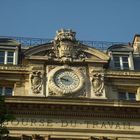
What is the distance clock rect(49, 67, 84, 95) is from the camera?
117 feet

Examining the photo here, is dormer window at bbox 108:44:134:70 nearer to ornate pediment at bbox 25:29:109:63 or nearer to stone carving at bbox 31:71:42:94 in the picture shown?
ornate pediment at bbox 25:29:109:63

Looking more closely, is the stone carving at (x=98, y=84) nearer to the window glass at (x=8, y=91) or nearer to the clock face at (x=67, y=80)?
the clock face at (x=67, y=80)

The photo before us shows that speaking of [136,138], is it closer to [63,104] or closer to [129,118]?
[129,118]

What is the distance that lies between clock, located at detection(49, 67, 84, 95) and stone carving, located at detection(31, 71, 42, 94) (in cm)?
→ 73

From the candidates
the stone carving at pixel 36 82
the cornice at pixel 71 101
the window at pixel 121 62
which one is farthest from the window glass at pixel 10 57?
the window at pixel 121 62

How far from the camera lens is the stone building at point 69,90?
34406mm

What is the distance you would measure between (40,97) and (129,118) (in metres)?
5.99

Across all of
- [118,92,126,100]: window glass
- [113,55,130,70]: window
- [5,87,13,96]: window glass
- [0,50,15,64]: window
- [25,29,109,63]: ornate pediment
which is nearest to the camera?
[5,87,13,96]: window glass

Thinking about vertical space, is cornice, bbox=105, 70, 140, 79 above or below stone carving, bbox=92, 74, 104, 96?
above

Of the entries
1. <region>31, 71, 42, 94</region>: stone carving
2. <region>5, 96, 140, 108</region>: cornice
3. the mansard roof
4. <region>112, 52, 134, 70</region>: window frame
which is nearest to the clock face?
<region>31, 71, 42, 94</region>: stone carving

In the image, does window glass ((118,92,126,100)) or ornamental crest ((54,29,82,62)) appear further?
ornamental crest ((54,29,82,62))

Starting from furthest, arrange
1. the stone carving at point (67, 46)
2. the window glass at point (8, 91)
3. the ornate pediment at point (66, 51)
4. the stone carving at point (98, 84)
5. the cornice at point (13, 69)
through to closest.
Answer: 1. the stone carving at point (67, 46)
2. the ornate pediment at point (66, 51)
3. the cornice at point (13, 69)
4. the window glass at point (8, 91)
5. the stone carving at point (98, 84)

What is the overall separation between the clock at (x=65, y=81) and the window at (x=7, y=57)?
10.8ft

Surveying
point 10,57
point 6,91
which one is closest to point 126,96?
point 6,91
